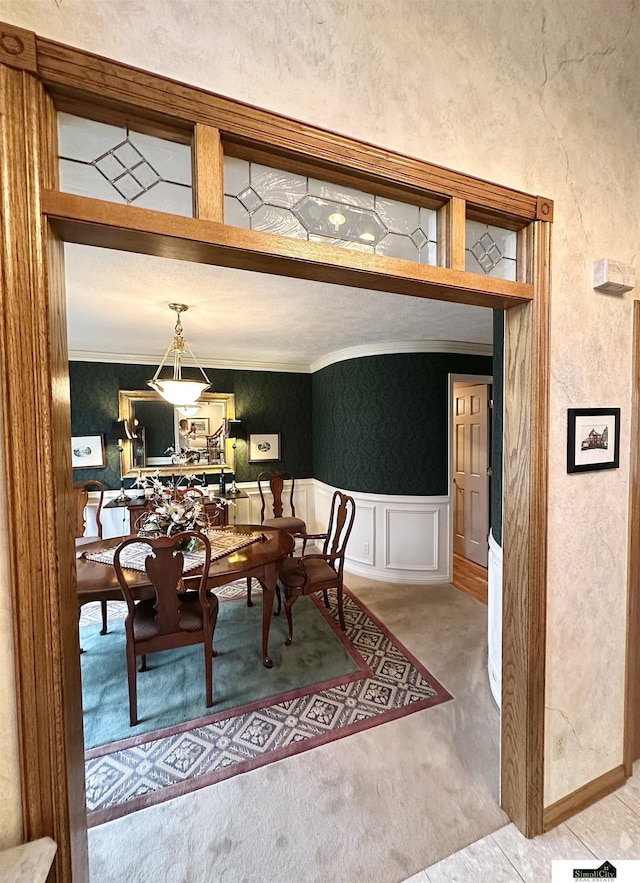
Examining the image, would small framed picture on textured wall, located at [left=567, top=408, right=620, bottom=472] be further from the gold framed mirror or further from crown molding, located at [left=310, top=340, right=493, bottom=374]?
the gold framed mirror

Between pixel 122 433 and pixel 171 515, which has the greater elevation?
pixel 122 433

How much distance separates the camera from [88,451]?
463 centimetres

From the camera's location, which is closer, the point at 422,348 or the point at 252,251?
the point at 252,251

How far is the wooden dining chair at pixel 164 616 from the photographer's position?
206cm

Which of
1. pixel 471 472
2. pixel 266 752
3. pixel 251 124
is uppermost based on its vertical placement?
pixel 251 124

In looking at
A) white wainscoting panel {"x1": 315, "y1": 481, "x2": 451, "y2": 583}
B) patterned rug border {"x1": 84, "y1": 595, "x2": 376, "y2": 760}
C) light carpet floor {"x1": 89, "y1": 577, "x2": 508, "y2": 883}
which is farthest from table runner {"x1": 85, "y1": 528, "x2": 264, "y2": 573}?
white wainscoting panel {"x1": 315, "y1": 481, "x2": 451, "y2": 583}

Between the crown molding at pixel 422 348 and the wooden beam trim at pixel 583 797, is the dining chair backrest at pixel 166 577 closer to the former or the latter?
the wooden beam trim at pixel 583 797

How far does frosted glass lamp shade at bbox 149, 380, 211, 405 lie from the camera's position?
9.98ft

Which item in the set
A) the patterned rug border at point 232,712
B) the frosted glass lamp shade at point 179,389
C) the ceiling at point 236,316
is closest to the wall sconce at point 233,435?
the ceiling at point 236,316

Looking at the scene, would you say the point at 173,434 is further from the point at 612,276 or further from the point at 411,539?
the point at 612,276

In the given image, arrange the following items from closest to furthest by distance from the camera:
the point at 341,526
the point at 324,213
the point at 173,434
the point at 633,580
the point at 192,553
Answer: the point at 324,213 → the point at 633,580 → the point at 192,553 → the point at 341,526 → the point at 173,434

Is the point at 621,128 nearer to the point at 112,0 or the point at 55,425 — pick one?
the point at 112,0

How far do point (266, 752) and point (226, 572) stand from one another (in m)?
0.95

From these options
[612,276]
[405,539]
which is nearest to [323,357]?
[405,539]
